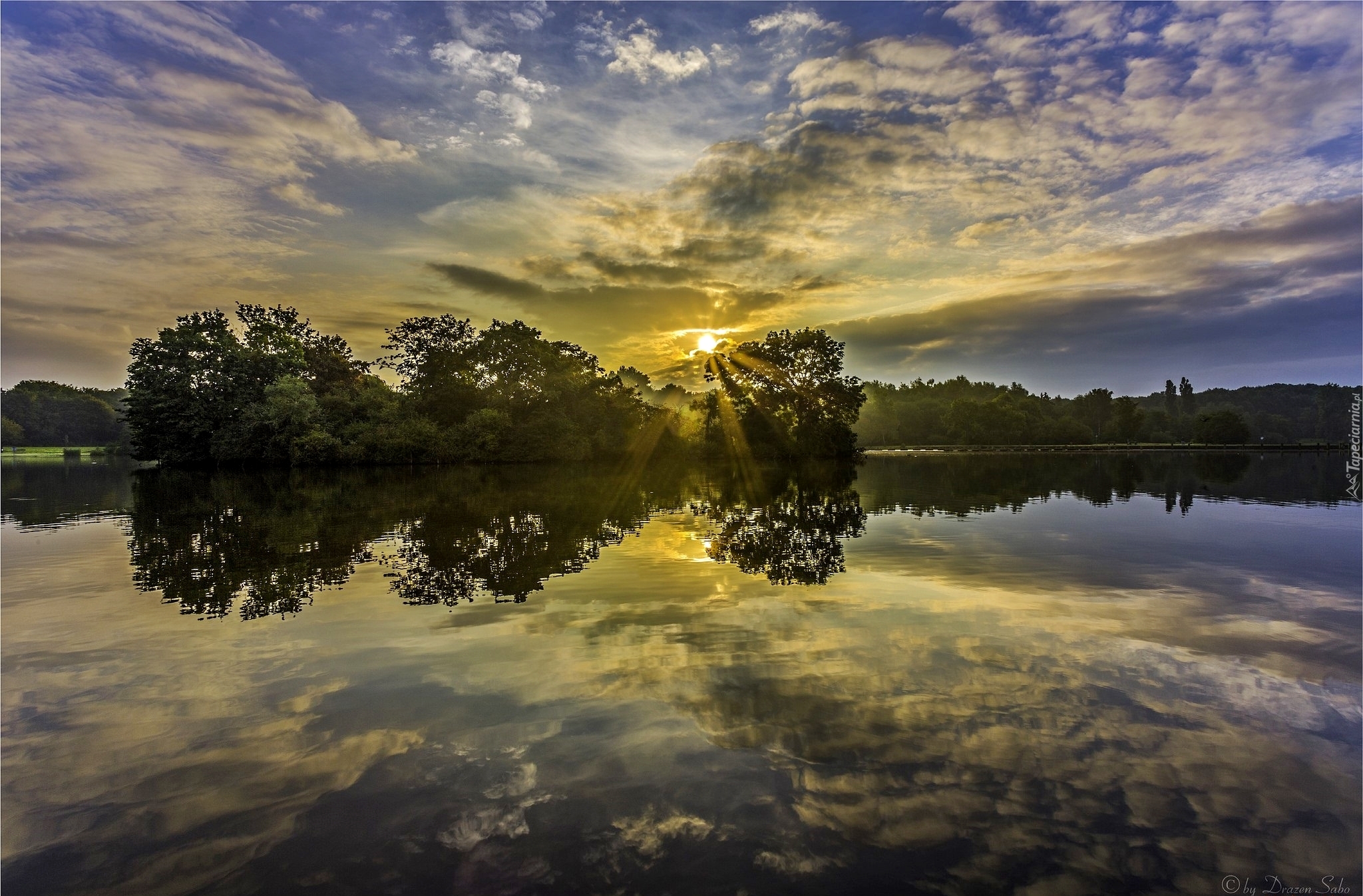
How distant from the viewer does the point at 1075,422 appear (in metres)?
156

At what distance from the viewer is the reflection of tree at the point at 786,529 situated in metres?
15.9

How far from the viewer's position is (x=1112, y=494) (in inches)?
1352

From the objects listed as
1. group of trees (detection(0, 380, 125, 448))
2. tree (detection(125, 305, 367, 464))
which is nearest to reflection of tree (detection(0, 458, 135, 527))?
tree (detection(125, 305, 367, 464))

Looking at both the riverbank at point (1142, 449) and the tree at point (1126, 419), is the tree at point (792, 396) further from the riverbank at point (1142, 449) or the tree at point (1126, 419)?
the tree at point (1126, 419)

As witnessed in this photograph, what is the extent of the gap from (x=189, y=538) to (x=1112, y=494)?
4228 centimetres

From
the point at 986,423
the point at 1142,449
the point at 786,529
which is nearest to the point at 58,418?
the point at 786,529

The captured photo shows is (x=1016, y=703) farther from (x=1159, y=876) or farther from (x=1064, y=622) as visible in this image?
(x=1064, y=622)

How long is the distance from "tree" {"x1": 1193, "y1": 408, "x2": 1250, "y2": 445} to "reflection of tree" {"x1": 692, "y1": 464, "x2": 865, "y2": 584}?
5764 inches

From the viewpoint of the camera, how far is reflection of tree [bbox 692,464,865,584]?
15.9m

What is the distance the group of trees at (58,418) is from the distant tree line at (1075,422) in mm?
204701

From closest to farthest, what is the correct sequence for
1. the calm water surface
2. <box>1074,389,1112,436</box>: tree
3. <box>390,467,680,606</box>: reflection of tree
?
the calm water surface, <box>390,467,680,606</box>: reflection of tree, <box>1074,389,1112,436</box>: tree

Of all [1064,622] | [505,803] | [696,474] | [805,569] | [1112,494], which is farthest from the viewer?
[696,474]

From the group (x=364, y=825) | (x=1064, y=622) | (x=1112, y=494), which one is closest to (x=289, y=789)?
(x=364, y=825)

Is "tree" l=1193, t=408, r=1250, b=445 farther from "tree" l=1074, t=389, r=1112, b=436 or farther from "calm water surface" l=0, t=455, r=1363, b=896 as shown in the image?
"calm water surface" l=0, t=455, r=1363, b=896
